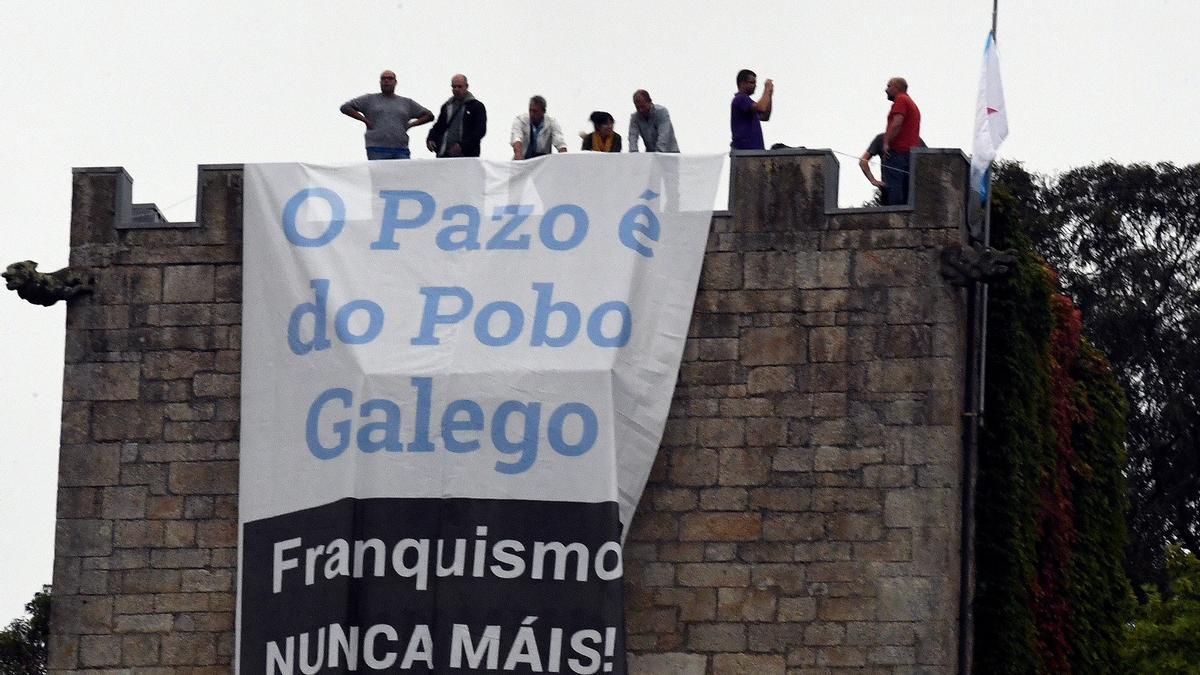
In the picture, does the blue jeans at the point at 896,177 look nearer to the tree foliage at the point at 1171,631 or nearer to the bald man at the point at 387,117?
the bald man at the point at 387,117

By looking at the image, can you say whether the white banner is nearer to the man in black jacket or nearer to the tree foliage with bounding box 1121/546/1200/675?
the man in black jacket

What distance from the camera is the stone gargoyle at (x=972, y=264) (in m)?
23.2

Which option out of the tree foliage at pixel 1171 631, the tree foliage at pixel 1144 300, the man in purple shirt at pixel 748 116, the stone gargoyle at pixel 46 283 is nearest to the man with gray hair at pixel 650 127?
the man in purple shirt at pixel 748 116

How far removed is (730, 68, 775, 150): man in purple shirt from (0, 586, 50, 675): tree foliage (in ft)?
83.1

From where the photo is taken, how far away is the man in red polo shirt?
23.8 m

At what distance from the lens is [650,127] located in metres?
24.6

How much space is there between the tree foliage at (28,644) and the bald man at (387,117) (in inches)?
929

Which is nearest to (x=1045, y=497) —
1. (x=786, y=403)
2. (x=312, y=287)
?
(x=786, y=403)

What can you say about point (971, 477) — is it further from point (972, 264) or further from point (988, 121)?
point (988, 121)

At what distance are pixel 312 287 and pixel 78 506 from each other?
264 cm

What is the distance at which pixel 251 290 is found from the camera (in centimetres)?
2398

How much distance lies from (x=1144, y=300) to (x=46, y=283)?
31.3 m

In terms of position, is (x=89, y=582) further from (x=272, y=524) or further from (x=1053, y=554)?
(x=1053, y=554)

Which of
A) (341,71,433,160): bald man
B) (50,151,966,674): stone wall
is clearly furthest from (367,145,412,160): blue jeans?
(50,151,966,674): stone wall
